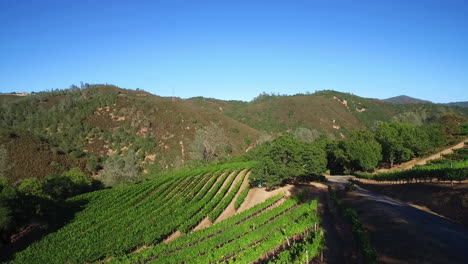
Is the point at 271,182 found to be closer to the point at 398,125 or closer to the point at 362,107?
the point at 398,125

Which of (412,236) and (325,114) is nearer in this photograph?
(412,236)

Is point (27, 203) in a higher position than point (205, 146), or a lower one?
lower

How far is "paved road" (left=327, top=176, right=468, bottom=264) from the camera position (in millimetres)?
16672

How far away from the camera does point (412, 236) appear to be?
1928 centimetres

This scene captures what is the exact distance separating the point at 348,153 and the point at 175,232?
43.9 meters

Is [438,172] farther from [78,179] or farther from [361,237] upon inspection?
[78,179]

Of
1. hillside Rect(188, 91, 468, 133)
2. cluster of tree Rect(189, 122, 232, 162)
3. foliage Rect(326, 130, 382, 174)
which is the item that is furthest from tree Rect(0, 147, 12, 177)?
hillside Rect(188, 91, 468, 133)

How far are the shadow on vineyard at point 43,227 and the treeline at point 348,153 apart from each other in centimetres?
2729

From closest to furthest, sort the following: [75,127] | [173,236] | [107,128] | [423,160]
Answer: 1. [173,236]
2. [423,160]
3. [75,127]
4. [107,128]

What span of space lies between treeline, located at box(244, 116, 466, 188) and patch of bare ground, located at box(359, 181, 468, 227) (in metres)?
2.54

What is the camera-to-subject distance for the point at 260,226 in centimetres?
2675

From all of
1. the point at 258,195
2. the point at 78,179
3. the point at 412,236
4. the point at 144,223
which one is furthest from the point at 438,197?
the point at 78,179

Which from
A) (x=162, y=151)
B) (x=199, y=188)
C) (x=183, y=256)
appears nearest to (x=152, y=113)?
(x=162, y=151)

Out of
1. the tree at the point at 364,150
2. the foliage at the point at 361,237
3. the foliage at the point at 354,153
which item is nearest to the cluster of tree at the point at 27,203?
the foliage at the point at 361,237
